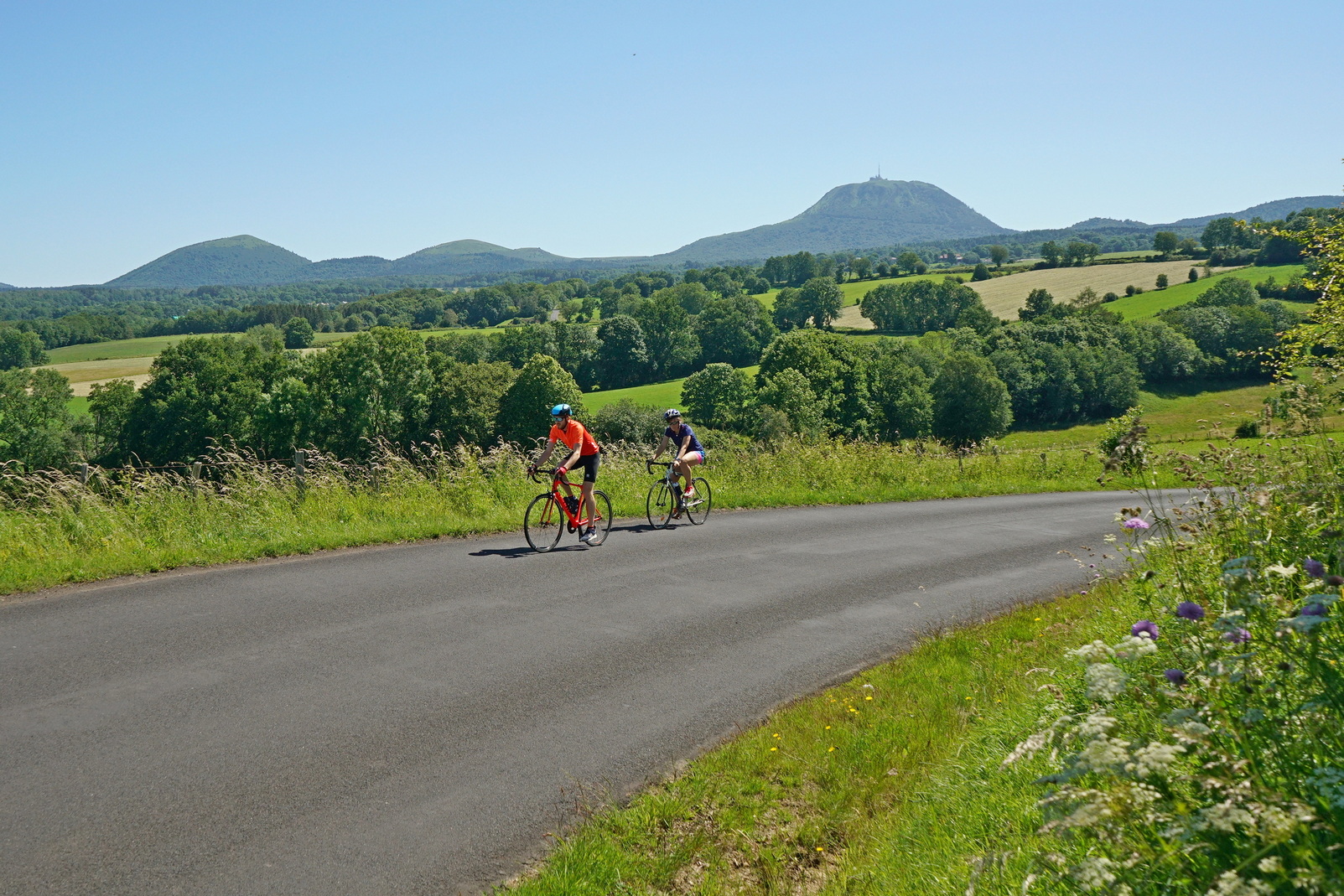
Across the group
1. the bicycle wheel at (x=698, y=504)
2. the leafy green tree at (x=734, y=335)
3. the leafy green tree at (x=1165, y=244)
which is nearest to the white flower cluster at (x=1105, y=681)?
the bicycle wheel at (x=698, y=504)

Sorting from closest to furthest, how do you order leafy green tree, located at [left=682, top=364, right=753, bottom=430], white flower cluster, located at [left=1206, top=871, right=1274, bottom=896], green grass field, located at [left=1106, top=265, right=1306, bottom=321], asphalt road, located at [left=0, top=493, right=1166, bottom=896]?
white flower cluster, located at [left=1206, top=871, right=1274, bottom=896], asphalt road, located at [left=0, top=493, right=1166, bottom=896], leafy green tree, located at [left=682, top=364, right=753, bottom=430], green grass field, located at [left=1106, top=265, right=1306, bottom=321]

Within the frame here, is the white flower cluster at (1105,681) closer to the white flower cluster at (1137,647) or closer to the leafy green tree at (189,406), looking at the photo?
the white flower cluster at (1137,647)

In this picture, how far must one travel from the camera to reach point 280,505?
46.0 feet

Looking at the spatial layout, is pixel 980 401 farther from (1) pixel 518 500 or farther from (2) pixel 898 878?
(2) pixel 898 878

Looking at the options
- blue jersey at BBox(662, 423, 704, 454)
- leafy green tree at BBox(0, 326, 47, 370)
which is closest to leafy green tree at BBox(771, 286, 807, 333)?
leafy green tree at BBox(0, 326, 47, 370)

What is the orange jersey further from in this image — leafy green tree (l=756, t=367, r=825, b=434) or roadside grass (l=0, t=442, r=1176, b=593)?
leafy green tree (l=756, t=367, r=825, b=434)

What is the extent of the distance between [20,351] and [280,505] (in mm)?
123651

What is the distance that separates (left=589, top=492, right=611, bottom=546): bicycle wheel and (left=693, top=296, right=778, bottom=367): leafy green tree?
328 ft

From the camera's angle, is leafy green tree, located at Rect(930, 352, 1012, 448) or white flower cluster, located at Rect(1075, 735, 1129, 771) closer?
white flower cluster, located at Rect(1075, 735, 1129, 771)

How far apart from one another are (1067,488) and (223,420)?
51.7 m

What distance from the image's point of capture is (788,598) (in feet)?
36.0

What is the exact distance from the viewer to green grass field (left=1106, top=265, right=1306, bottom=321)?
113188 mm

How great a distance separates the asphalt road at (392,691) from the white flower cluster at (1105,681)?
3485 millimetres

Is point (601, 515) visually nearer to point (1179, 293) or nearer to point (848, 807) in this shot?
point (848, 807)
